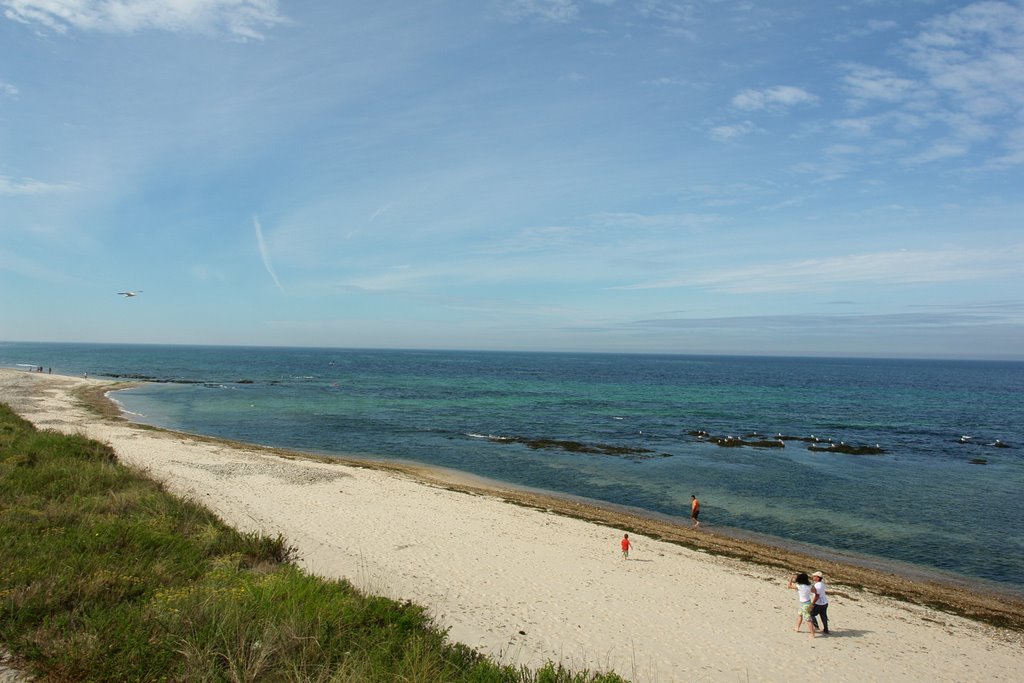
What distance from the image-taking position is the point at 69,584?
7.43 metres

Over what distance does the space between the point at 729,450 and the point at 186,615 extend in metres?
38.3

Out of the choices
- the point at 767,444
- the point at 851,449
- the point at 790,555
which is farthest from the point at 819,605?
the point at 851,449

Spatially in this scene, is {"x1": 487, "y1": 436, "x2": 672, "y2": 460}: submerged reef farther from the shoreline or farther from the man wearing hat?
the man wearing hat

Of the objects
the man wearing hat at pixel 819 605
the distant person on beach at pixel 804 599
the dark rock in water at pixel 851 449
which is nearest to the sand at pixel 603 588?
the distant person on beach at pixel 804 599

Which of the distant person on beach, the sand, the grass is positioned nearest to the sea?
the sand

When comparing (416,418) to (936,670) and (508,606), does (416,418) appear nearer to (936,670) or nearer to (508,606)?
(508,606)

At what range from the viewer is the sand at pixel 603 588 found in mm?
11617

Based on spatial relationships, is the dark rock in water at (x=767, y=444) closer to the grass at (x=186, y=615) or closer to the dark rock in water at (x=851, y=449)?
the dark rock in water at (x=851, y=449)

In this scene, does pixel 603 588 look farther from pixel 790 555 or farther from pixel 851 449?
pixel 851 449

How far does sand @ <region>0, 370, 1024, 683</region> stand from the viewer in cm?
1162

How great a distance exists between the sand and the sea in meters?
3.87

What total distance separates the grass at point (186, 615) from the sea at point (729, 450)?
18.7 meters

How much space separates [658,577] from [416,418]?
38194 millimetres

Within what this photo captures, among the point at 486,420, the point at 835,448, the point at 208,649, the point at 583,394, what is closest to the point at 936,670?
the point at 208,649
